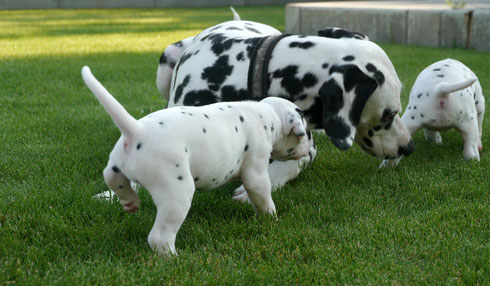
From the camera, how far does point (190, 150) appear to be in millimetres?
2879

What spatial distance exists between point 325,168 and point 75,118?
2698 millimetres

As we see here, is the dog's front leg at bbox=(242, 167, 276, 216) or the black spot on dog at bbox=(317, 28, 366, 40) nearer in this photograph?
the dog's front leg at bbox=(242, 167, 276, 216)

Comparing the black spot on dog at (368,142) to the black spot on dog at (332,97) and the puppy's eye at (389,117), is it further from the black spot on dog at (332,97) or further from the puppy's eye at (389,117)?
the black spot on dog at (332,97)

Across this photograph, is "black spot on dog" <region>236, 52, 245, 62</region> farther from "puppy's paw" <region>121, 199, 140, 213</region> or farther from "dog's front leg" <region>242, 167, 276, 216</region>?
"puppy's paw" <region>121, 199, 140, 213</region>

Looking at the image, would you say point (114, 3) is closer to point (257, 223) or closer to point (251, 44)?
point (251, 44)

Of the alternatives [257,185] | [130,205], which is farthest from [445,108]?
[130,205]

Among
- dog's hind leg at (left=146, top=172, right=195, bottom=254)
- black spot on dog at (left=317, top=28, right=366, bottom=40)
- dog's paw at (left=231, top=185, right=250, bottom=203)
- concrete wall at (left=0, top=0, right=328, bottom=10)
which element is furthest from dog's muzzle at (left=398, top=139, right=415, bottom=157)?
concrete wall at (left=0, top=0, right=328, bottom=10)

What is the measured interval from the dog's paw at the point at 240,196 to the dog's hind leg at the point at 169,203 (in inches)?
41.5

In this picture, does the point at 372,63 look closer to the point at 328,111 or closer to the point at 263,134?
the point at 328,111

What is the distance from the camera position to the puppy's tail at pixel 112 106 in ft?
8.59

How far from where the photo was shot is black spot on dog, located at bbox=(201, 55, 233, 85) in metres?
4.00

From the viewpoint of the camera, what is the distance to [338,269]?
2.76 m

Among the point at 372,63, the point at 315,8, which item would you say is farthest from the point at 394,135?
the point at 315,8

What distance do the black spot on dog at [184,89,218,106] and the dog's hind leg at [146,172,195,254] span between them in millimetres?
1272
